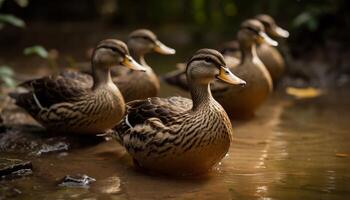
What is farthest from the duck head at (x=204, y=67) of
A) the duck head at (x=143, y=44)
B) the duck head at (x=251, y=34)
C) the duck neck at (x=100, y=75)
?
the duck head at (x=251, y=34)

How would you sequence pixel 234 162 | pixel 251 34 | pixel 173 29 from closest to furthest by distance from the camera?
pixel 234 162 → pixel 251 34 → pixel 173 29

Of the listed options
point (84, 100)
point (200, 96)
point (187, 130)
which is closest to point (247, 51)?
point (84, 100)

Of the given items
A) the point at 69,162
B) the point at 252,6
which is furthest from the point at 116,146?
the point at 252,6

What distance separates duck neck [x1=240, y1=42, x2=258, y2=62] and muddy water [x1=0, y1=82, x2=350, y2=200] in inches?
39.6

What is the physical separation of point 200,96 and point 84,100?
1.60 m

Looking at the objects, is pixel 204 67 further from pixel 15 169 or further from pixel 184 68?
pixel 184 68

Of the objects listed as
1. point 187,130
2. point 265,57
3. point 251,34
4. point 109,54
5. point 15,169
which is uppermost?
point 251,34

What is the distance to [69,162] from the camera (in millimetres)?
7168

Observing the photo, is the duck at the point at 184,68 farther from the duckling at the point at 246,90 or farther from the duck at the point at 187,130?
→ the duck at the point at 187,130

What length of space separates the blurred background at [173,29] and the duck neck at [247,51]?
2397mm

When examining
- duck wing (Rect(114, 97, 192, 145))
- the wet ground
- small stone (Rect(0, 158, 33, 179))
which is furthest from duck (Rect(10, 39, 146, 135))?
small stone (Rect(0, 158, 33, 179))

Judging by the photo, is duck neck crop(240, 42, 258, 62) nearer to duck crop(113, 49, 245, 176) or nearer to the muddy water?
the muddy water

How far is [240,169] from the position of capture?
693cm

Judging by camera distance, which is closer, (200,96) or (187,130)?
(187,130)
